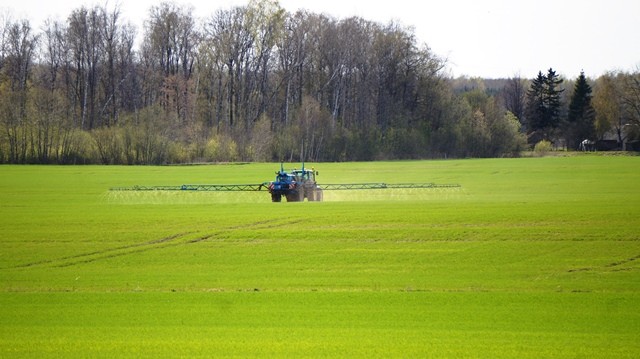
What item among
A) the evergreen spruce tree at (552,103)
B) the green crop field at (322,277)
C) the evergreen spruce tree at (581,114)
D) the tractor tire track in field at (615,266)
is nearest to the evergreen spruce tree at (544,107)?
the evergreen spruce tree at (552,103)

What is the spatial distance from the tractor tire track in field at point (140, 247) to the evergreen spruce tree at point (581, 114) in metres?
132

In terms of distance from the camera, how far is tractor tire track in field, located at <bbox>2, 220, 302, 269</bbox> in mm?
33281

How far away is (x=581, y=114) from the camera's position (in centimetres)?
16838

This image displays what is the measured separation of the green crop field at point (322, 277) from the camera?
65.8ft

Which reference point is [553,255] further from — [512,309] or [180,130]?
[180,130]

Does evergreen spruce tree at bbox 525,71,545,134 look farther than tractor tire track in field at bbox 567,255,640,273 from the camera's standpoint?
Yes

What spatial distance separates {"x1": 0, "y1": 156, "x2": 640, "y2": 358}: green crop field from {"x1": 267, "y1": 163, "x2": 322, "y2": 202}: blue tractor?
2352 millimetres

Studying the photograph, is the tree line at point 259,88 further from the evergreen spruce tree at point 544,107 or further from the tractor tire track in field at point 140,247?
the tractor tire track in field at point 140,247

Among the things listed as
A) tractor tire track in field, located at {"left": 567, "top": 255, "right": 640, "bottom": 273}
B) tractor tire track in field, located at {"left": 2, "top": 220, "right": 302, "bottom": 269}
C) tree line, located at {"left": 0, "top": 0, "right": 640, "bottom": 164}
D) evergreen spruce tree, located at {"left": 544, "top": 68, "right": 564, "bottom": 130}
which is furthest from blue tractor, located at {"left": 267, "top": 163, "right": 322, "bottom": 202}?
evergreen spruce tree, located at {"left": 544, "top": 68, "right": 564, "bottom": 130}

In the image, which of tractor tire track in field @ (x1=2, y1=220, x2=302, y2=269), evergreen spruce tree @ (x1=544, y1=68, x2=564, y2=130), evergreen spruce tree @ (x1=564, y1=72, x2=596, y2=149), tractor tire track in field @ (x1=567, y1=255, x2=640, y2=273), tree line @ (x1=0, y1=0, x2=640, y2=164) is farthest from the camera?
evergreen spruce tree @ (x1=544, y1=68, x2=564, y2=130)

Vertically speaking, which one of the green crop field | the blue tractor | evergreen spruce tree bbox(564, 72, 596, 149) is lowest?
the green crop field

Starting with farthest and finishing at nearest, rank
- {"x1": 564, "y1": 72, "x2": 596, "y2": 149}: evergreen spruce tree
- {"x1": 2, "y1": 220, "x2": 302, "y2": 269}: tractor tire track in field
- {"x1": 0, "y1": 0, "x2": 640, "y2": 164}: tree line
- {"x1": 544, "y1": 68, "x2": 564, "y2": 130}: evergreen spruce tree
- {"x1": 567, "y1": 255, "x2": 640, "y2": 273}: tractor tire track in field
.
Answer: {"x1": 544, "y1": 68, "x2": 564, "y2": 130}: evergreen spruce tree, {"x1": 564, "y1": 72, "x2": 596, "y2": 149}: evergreen spruce tree, {"x1": 0, "y1": 0, "x2": 640, "y2": 164}: tree line, {"x1": 2, "y1": 220, "x2": 302, "y2": 269}: tractor tire track in field, {"x1": 567, "y1": 255, "x2": 640, "y2": 273}: tractor tire track in field

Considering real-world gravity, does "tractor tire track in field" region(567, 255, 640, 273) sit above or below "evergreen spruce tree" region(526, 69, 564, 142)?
below

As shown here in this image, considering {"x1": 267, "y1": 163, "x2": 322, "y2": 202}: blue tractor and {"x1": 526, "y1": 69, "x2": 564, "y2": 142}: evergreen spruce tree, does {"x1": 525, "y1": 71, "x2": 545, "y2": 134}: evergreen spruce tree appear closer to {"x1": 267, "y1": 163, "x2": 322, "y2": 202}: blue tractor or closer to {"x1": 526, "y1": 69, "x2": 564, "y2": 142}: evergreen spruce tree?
{"x1": 526, "y1": 69, "x2": 564, "y2": 142}: evergreen spruce tree
